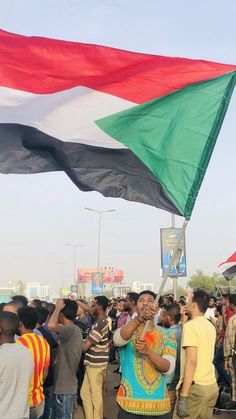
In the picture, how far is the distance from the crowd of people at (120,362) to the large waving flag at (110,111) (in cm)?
123

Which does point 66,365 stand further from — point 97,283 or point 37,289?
point 37,289

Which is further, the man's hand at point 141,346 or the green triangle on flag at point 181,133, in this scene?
the green triangle on flag at point 181,133

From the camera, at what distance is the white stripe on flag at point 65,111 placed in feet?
19.9

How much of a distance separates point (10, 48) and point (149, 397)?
10.8 ft

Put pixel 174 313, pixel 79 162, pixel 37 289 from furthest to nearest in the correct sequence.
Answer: pixel 37 289 → pixel 174 313 → pixel 79 162

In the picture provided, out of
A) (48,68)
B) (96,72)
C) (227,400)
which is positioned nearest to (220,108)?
(96,72)

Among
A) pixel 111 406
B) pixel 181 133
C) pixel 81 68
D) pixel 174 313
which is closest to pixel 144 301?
pixel 181 133

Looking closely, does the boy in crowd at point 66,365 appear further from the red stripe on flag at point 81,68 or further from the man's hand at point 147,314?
the man's hand at point 147,314

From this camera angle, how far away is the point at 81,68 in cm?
599

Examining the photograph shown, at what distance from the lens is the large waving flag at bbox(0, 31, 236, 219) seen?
5.63m

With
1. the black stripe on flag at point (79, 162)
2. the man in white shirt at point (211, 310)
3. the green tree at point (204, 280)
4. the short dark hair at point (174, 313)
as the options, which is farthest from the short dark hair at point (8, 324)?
the green tree at point (204, 280)

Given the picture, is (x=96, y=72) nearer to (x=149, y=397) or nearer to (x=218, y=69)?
(x=218, y=69)

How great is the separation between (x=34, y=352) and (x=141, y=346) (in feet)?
4.02

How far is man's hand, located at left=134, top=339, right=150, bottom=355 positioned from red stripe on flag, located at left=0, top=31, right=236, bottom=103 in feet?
7.53
